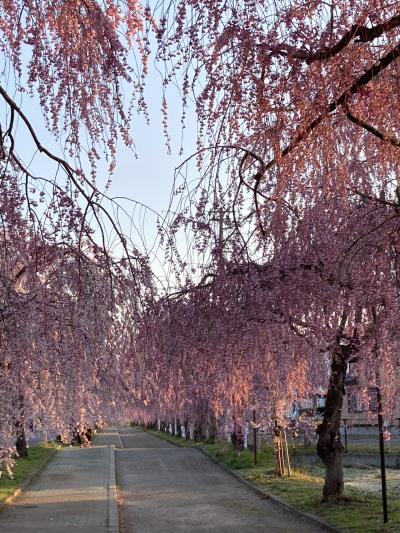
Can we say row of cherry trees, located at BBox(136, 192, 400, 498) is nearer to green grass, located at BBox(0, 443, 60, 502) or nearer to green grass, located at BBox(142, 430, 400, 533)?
green grass, located at BBox(142, 430, 400, 533)

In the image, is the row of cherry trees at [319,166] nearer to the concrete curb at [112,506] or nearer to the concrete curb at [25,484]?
the concrete curb at [112,506]

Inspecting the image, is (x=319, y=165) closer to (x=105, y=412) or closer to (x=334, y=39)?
(x=334, y=39)

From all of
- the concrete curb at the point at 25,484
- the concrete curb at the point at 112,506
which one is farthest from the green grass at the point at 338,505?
the concrete curb at the point at 25,484

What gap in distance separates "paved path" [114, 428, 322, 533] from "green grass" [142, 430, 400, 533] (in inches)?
19.1

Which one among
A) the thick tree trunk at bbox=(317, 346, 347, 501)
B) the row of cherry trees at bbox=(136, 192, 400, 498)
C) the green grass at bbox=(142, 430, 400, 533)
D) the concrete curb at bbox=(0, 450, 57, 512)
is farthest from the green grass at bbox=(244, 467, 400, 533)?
the concrete curb at bbox=(0, 450, 57, 512)

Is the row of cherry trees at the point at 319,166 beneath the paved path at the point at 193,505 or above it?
above

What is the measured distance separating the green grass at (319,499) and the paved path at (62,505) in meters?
4.33

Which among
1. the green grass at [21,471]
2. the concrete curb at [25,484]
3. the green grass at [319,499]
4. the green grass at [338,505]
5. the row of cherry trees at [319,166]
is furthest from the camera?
the green grass at [21,471]

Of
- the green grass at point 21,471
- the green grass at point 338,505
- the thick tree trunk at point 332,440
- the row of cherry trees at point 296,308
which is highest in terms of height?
the row of cherry trees at point 296,308

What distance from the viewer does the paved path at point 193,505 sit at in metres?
13.6

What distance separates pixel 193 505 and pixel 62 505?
3.21 metres

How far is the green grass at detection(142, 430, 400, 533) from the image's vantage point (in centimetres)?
1242

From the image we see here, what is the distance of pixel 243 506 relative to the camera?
1677cm

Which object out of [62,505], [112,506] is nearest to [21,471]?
[62,505]
